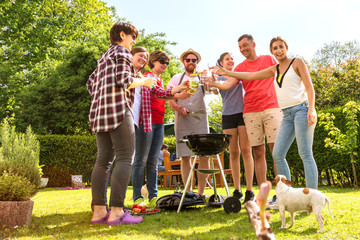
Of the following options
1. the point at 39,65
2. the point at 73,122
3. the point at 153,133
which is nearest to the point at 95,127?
the point at 153,133

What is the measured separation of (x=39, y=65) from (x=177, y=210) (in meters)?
16.6

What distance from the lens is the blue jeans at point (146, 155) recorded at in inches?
158

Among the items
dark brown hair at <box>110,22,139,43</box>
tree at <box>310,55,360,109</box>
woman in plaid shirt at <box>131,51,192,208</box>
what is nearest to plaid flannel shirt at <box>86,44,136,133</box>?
dark brown hair at <box>110,22,139,43</box>

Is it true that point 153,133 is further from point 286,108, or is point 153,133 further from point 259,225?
point 259,225

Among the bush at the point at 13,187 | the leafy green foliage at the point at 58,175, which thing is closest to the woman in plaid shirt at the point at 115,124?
the bush at the point at 13,187

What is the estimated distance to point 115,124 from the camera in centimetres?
289

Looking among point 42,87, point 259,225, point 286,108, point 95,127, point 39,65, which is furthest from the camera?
point 39,65

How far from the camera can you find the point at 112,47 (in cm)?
313

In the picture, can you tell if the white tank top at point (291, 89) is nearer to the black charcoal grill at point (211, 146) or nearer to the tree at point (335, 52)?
the black charcoal grill at point (211, 146)

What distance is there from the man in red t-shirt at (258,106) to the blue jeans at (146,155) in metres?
1.11

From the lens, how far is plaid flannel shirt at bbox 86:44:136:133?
2904 millimetres

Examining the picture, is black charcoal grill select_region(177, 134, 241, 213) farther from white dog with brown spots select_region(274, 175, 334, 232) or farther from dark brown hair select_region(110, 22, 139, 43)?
dark brown hair select_region(110, 22, 139, 43)

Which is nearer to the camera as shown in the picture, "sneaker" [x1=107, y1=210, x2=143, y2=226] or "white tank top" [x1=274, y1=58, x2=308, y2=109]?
"sneaker" [x1=107, y1=210, x2=143, y2=226]

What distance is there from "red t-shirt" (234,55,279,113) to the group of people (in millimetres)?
13
